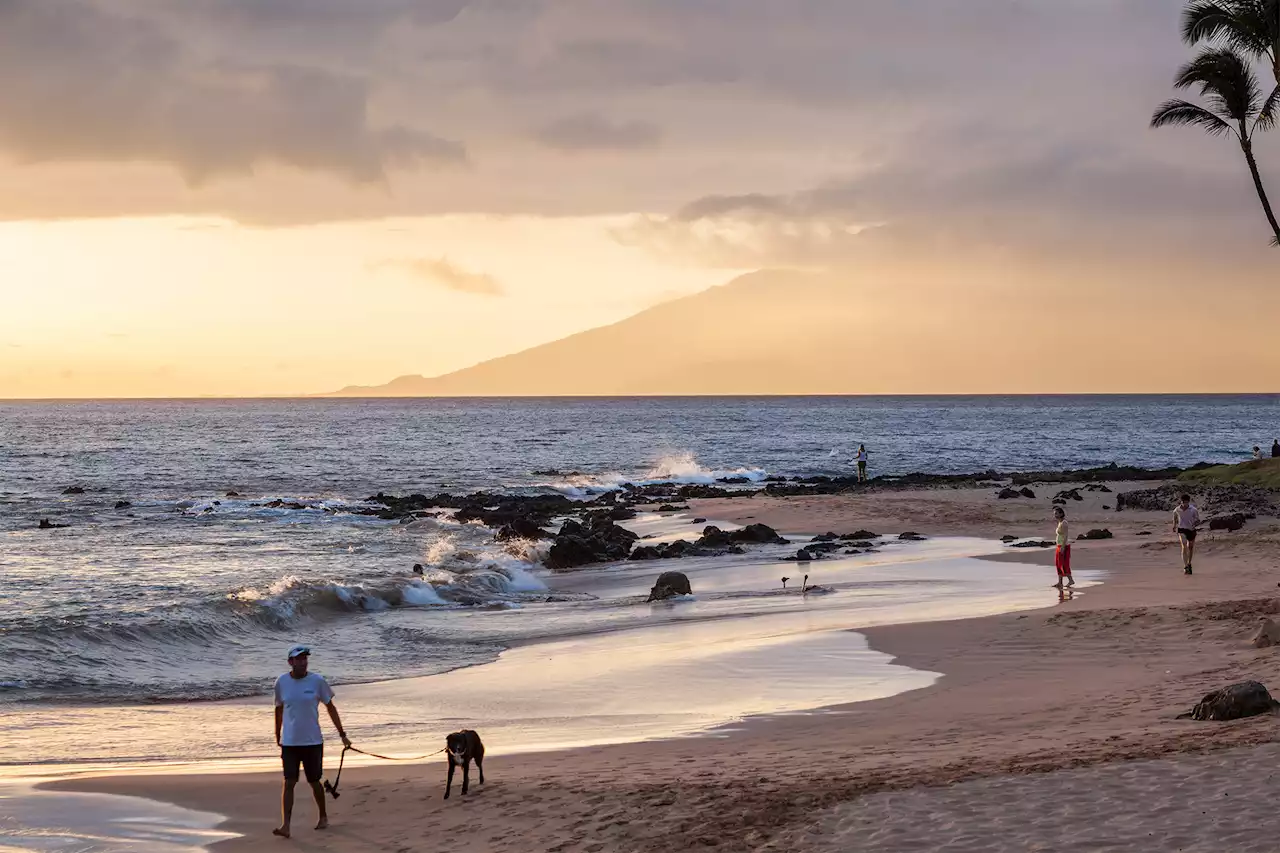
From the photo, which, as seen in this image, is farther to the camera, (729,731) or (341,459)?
(341,459)

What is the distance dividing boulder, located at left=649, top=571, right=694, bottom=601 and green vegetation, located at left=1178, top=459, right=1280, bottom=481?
22666 mm

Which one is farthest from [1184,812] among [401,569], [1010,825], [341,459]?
[341,459]

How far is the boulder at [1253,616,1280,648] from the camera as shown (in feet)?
47.5

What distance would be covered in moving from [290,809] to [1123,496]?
118 ft

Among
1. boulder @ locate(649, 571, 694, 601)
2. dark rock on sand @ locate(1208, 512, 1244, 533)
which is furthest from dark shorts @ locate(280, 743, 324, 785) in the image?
dark rock on sand @ locate(1208, 512, 1244, 533)

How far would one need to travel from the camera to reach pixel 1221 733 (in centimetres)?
1052

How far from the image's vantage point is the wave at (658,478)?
63.9 m

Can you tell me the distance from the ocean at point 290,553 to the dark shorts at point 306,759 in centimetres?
761

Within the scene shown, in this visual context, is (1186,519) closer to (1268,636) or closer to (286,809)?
(1268,636)

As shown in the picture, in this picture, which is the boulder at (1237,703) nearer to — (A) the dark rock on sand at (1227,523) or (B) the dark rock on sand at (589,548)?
(A) the dark rock on sand at (1227,523)

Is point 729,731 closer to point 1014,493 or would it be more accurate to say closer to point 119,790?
point 119,790

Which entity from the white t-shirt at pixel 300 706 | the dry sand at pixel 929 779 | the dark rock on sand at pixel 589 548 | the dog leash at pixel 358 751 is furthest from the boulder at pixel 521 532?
the white t-shirt at pixel 300 706

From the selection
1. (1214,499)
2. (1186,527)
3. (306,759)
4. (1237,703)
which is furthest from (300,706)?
(1214,499)

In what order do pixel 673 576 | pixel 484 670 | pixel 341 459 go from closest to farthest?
pixel 484 670 < pixel 673 576 < pixel 341 459
